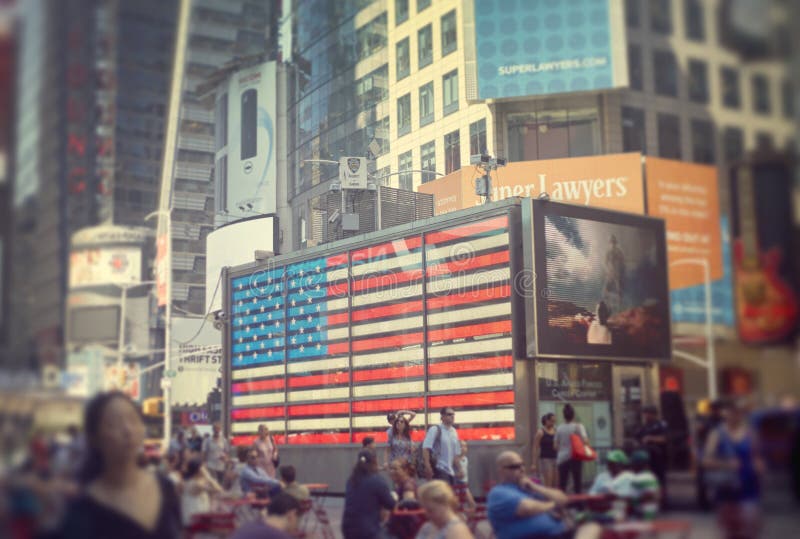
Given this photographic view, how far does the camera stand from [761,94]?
148 inches

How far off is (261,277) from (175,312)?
319cm

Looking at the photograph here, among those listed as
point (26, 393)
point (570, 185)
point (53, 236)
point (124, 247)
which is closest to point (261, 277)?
point (570, 185)

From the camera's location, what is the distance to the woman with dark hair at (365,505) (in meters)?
8.83

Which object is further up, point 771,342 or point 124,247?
point 124,247

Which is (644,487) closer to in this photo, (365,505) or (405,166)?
(365,505)

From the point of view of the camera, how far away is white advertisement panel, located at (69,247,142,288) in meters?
4.41

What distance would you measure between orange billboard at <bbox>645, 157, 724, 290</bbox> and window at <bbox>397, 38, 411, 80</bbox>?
2707 millimetres

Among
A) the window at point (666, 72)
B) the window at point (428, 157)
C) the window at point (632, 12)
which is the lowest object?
the window at point (666, 72)

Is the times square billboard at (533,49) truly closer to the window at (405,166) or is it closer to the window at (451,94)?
the window at (451,94)

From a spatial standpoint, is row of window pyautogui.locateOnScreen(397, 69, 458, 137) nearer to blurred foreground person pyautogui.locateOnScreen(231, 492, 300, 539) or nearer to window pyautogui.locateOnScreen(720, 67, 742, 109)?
blurred foreground person pyautogui.locateOnScreen(231, 492, 300, 539)

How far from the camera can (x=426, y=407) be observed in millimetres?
15219

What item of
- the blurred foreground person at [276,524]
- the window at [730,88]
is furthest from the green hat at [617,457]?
the window at [730,88]

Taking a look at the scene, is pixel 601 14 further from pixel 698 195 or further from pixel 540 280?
pixel 540 280

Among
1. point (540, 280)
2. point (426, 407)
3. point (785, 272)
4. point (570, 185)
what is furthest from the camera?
point (426, 407)
